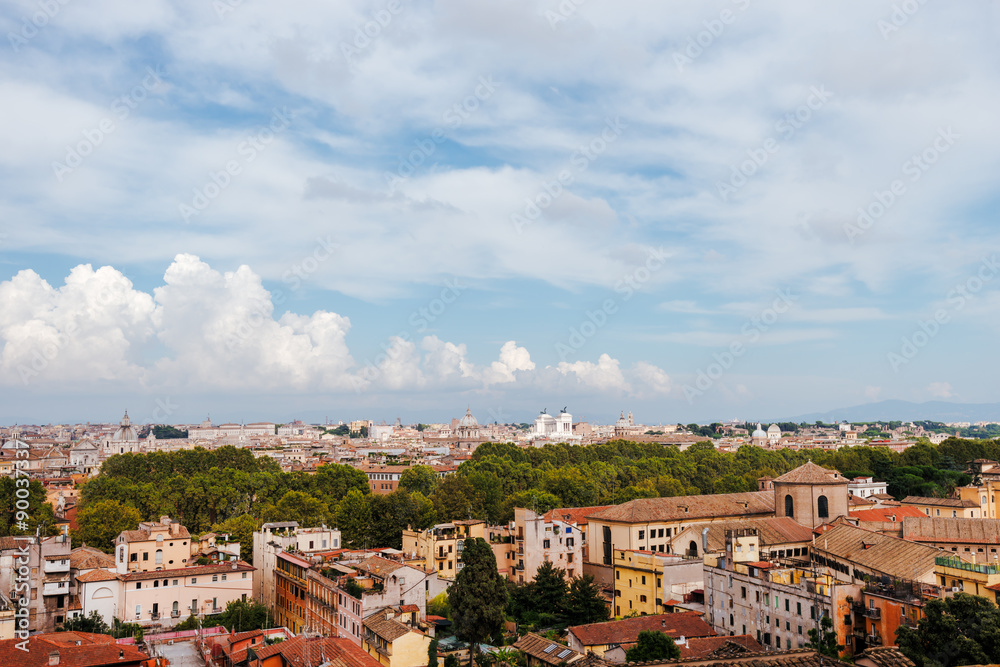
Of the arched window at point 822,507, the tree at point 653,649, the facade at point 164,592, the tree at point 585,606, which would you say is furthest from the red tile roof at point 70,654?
the arched window at point 822,507

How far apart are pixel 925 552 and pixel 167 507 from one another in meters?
51.3

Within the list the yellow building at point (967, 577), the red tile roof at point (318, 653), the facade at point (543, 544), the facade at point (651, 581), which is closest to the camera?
the yellow building at point (967, 577)

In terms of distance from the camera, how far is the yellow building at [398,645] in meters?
29.1

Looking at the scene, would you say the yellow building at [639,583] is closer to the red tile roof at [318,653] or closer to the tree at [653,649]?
the tree at [653,649]

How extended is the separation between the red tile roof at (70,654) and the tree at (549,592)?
713 inches

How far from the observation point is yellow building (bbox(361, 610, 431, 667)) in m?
29.1

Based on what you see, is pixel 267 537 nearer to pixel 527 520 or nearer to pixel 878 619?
pixel 527 520

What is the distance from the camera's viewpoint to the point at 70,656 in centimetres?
2617

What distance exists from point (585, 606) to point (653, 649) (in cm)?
1148

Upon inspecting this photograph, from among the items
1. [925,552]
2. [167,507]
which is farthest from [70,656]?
[167,507]

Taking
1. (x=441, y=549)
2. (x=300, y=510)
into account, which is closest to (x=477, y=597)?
(x=441, y=549)

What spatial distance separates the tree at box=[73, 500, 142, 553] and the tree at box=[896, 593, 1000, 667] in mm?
46962

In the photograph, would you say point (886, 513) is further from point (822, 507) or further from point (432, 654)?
point (432, 654)

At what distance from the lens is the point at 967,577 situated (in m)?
27.6
